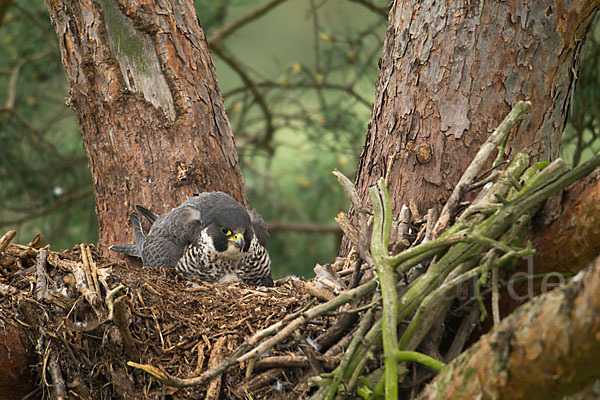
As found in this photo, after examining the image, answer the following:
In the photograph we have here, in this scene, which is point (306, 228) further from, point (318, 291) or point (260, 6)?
point (318, 291)

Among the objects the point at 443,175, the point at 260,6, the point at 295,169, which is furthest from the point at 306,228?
the point at 443,175

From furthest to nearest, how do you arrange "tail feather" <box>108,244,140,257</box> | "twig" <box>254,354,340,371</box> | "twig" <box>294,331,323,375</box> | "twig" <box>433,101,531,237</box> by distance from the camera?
"tail feather" <box>108,244,140,257</box> < "twig" <box>433,101,531,237</box> < "twig" <box>254,354,340,371</box> < "twig" <box>294,331,323,375</box>

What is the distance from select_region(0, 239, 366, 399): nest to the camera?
204 cm

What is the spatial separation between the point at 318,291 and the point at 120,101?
5.92 feet

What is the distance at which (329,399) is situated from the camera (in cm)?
170

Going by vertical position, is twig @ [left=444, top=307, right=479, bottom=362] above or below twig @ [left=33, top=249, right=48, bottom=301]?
below

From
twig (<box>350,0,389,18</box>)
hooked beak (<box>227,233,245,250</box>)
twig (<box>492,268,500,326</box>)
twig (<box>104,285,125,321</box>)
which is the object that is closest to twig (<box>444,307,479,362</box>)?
twig (<box>492,268,500,326</box>)

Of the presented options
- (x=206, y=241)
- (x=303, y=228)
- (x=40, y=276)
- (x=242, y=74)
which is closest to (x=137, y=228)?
(x=206, y=241)

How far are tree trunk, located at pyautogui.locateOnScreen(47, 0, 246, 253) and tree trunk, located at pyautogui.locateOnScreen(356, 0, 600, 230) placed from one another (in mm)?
1261

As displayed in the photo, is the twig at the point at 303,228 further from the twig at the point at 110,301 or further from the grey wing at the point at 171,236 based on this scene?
the twig at the point at 110,301

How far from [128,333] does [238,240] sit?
1328 mm

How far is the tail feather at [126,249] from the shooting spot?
3.66 meters

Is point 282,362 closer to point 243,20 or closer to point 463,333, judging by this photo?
point 463,333

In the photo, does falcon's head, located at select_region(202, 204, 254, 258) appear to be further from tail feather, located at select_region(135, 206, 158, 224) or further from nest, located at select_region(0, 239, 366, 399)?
nest, located at select_region(0, 239, 366, 399)
